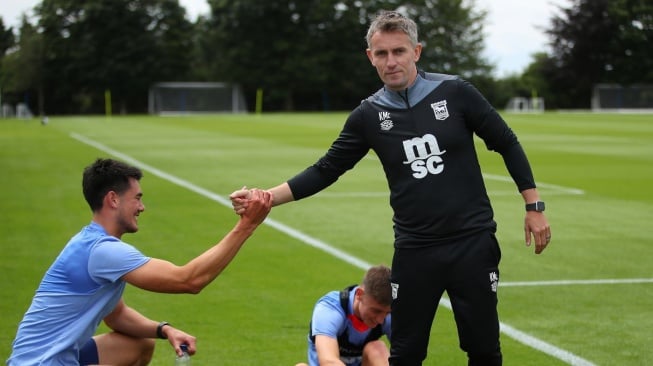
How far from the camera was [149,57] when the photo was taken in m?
Result: 80.8

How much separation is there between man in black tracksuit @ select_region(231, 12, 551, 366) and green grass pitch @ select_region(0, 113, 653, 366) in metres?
2.19

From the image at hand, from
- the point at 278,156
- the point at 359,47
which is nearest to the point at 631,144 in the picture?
the point at 278,156

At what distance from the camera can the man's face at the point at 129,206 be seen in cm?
552

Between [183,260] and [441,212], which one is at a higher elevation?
[441,212]

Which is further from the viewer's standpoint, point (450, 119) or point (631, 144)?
point (631, 144)

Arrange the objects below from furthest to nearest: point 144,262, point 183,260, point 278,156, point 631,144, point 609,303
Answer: point 631,144 → point 278,156 → point 183,260 → point 609,303 → point 144,262

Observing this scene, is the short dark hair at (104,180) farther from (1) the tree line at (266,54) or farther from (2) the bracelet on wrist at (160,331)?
(1) the tree line at (266,54)

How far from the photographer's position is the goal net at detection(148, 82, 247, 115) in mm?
76562

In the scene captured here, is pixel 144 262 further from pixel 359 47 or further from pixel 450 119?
pixel 359 47

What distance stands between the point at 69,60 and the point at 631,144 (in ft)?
192

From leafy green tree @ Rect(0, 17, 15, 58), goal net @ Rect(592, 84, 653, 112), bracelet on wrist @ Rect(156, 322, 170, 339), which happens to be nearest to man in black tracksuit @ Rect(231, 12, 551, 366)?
bracelet on wrist @ Rect(156, 322, 170, 339)

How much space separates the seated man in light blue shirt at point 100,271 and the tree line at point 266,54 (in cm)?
7519

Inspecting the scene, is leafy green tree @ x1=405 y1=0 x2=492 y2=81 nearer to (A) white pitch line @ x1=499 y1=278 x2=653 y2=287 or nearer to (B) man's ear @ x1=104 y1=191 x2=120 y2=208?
(A) white pitch line @ x1=499 y1=278 x2=653 y2=287

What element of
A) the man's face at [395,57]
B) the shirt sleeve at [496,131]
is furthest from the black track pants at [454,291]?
the man's face at [395,57]
